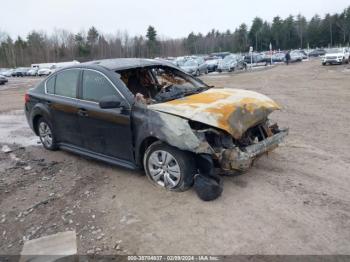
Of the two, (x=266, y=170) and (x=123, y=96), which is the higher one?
(x=123, y=96)

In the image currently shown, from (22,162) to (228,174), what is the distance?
3.86 metres

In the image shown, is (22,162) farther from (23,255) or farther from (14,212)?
(23,255)

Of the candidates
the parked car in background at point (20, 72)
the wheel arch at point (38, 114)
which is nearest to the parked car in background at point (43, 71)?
the parked car in background at point (20, 72)

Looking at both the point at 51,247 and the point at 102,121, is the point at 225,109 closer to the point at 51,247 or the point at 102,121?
the point at 102,121

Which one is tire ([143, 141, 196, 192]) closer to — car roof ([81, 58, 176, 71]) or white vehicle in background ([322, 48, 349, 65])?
car roof ([81, 58, 176, 71])

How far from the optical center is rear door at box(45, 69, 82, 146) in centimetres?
590

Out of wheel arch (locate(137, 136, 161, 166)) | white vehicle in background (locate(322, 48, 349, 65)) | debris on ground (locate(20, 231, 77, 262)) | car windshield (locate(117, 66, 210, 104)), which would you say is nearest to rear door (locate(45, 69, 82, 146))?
car windshield (locate(117, 66, 210, 104))

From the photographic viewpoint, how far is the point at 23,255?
379 cm

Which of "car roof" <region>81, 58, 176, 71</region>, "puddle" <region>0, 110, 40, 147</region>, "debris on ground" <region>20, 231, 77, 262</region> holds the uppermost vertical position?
"car roof" <region>81, 58, 176, 71</region>

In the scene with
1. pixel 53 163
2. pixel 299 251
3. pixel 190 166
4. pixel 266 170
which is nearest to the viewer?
pixel 299 251

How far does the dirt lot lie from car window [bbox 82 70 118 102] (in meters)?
1.23

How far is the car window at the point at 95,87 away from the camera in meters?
5.33

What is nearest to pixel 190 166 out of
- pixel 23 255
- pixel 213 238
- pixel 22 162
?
pixel 213 238

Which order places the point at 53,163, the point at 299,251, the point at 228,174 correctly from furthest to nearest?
the point at 53,163
the point at 228,174
the point at 299,251
